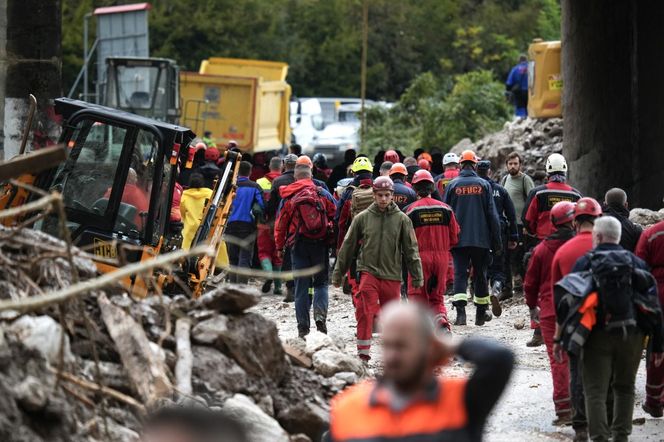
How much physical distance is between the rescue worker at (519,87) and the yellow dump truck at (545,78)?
12.7 ft

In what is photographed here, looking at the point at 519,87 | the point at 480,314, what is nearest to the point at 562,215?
the point at 480,314

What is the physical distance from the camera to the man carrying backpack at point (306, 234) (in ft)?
46.3

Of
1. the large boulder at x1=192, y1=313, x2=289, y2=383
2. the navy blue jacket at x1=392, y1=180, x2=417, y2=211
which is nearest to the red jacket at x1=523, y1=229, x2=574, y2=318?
the large boulder at x1=192, y1=313, x2=289, y2=383

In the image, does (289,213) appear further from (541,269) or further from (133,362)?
(133,362)

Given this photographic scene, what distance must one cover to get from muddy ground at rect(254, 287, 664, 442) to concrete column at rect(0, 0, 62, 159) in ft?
11.5

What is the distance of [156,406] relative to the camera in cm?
812

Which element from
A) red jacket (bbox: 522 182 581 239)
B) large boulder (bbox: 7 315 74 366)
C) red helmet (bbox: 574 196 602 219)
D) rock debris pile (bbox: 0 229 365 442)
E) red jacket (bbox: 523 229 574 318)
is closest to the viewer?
rock debris pile (bbox: 0 229 365 442)

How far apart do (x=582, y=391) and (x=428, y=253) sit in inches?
169

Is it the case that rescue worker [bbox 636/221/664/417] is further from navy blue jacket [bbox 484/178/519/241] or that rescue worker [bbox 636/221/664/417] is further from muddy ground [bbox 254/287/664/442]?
navy blue jacket [bbox 484/178/519/241]

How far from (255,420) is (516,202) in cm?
912

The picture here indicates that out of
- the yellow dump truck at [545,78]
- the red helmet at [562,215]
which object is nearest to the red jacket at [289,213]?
the red helmet at [562,215]

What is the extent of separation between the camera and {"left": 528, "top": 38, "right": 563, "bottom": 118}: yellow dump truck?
77.5 feet

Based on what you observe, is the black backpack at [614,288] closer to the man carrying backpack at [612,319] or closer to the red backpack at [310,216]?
the man carrying backpack at [612,319]

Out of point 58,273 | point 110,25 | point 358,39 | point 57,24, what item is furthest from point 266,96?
point 58,273
